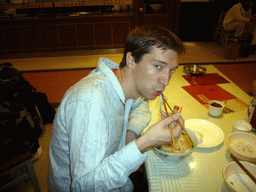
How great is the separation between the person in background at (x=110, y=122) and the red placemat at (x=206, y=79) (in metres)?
0.94

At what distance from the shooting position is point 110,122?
0.96 metres

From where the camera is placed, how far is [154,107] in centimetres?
155

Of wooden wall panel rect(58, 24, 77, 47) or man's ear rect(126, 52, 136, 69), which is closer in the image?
man's ear rect(126, 52, 136, 69)

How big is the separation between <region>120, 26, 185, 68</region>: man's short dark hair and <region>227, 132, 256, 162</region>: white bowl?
65 cm

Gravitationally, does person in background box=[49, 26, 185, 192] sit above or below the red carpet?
above

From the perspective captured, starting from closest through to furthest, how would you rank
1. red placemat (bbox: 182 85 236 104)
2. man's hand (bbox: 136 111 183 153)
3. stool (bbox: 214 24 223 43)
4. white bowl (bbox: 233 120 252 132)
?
1. man's hand (bbox: 136 111 183 153)
2. white bowl (bbox: 233 120 252 132)
3. red placemat (bbox: 182 85 236 104)
4. stool (bbox: 214 24 223 43)

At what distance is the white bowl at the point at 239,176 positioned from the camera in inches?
35.4

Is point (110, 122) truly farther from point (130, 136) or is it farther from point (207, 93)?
point (207, 93)

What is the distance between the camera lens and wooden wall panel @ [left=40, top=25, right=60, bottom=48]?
17.7 ft

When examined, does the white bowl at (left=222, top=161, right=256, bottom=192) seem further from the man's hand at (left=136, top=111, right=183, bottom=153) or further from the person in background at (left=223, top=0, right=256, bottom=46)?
the person in background at (left=223, top=0, right=256, bottom=46)

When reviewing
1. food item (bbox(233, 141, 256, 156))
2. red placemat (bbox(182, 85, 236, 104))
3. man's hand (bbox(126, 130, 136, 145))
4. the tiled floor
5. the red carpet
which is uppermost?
red placemat (bbox(182, 85, 236, 104))

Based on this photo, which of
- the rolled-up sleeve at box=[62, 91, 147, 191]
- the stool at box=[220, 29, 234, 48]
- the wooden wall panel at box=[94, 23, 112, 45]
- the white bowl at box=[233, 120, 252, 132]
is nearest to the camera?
the rolled-up sleeve at box=[62, 91, 147, 191]

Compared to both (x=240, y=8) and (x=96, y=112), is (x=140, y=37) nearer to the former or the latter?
(x=96, y=112)

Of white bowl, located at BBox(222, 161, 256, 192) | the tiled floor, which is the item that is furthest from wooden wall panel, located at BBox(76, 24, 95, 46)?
white bowl, located at BBox(222, 161, 256, 192)
